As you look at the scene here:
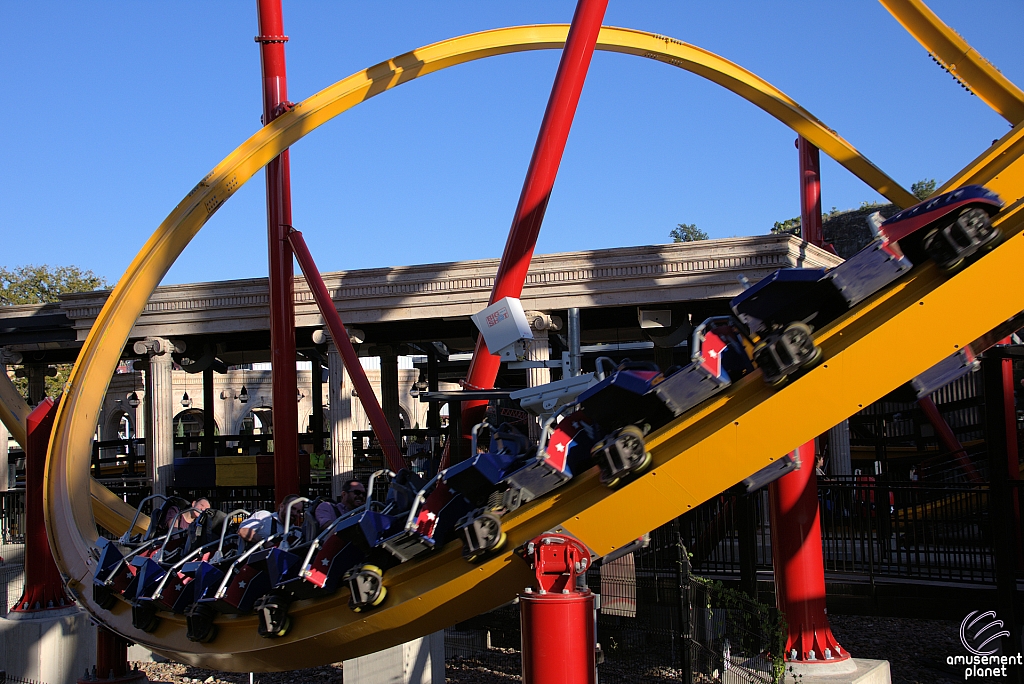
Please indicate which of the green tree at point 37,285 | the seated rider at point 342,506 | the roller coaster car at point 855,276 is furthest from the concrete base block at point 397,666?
the green tree at point 37,285

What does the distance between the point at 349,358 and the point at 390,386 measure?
35.8 feet

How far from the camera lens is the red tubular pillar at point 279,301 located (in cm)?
1437

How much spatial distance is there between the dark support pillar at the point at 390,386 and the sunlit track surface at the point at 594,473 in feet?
47.3

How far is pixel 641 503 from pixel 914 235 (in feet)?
7.18

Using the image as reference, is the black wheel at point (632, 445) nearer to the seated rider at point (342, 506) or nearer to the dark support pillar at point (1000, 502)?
the seated rider at point (342, 506)

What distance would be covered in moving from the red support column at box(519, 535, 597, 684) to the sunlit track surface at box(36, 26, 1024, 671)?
1.55 feet

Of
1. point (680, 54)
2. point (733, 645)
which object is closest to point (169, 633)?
point (733, 645)

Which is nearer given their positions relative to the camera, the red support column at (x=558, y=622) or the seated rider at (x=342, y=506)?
the red support column at (x=558, y=622)

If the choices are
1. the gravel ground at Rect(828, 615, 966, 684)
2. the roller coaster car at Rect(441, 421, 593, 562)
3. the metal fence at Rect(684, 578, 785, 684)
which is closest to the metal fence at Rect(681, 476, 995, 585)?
the gravel ground at Rect(828, 615, 966, 684)

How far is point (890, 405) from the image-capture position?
24.1 metres

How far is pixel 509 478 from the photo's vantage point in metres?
5.72

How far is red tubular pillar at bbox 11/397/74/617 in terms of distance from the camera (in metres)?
10.4

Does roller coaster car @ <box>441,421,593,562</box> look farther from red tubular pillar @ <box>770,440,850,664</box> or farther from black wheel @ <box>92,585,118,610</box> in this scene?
black wheel @ <box>92,585,118,610</box>

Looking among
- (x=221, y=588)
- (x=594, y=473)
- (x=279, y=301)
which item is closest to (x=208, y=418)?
(x=279, y=301)
